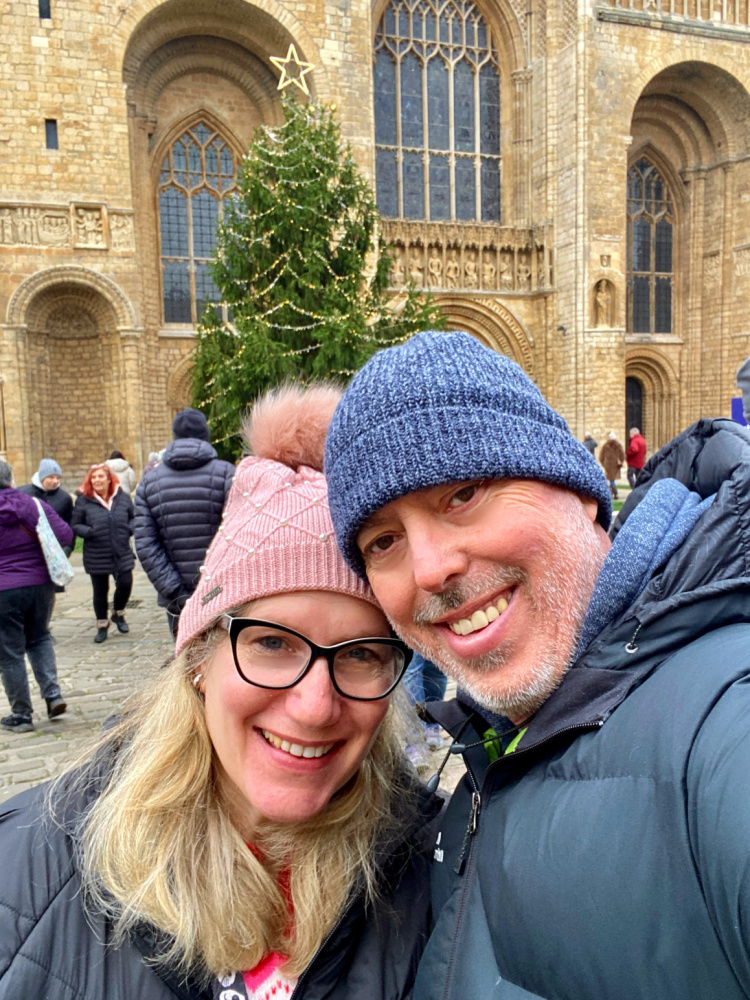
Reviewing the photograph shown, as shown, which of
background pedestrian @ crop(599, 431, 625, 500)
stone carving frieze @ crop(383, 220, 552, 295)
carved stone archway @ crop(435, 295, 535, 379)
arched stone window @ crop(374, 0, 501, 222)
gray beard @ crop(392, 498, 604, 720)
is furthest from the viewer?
carved stone archway @ crop(435, 295, 535, 379)

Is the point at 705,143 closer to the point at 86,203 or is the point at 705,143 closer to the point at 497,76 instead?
the point at 497,76

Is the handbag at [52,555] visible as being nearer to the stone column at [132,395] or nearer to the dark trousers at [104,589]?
the dark trousers at [104,589]

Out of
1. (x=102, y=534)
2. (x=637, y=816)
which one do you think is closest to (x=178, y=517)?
(x=102, y=534)

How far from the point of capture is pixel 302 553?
127 centimetres

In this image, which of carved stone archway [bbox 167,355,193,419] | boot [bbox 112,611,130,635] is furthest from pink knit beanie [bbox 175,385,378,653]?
carved stone archway [bbox 167,355,193,419]

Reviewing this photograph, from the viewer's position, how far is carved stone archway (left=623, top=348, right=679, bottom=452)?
2311 centimetres

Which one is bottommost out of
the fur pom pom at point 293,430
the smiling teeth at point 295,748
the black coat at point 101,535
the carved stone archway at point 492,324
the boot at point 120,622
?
the boot at point 120,622

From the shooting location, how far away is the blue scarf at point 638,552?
950mm

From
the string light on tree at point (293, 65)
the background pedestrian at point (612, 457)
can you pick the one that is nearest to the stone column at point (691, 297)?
the background pedestrian at point (612, 457)

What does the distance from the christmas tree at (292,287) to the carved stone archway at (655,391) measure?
613 inches

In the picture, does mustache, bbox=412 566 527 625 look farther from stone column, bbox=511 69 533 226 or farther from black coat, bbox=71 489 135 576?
stone column, bbox=511 69 533 226

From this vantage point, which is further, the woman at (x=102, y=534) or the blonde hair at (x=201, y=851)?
the woman at (x=102, y=534)

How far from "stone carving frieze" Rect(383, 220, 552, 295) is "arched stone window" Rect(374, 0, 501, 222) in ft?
3.18

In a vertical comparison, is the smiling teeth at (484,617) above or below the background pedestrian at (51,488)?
above
